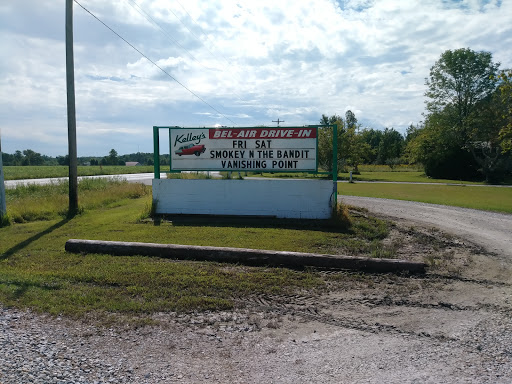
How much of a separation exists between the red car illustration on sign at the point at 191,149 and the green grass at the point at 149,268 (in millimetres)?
2479

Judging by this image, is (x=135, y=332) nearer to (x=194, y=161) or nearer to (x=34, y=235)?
(x=34, y=235)

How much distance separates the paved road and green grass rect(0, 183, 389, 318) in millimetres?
2016

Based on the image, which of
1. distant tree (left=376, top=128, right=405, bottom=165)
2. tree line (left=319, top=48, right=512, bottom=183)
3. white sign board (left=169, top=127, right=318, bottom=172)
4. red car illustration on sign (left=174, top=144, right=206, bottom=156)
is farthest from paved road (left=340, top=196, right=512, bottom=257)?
distant tree (left=376, top=128, right=405, bottom=165)

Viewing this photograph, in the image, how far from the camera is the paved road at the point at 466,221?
9.32m

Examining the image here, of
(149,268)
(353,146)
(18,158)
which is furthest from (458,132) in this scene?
(18,158)

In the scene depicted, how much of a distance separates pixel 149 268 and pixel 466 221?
10.2 metres

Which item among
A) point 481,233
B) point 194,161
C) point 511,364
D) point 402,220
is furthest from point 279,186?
point 511,364

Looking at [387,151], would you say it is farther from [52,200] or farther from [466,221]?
[52,200]

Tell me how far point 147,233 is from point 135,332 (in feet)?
18.7

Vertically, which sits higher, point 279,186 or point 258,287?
point 279,186

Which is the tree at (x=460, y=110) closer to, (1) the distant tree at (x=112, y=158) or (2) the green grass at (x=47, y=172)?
(2) the green grass at (x=47, y=172)

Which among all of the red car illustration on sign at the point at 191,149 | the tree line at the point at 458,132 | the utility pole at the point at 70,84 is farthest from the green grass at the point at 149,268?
the tree line at the point at 458,132

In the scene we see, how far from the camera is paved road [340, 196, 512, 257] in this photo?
30.6ft

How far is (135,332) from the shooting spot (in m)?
4.37
